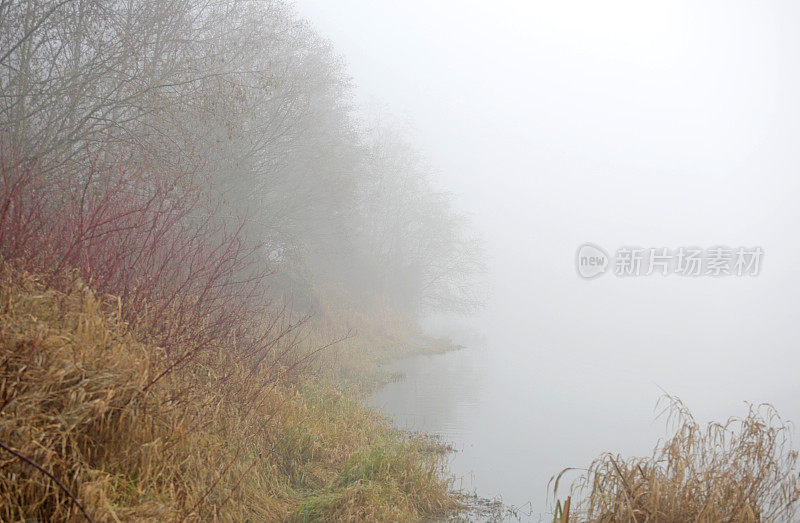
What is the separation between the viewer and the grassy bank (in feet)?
8.23

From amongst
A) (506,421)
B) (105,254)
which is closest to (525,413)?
(506,421)

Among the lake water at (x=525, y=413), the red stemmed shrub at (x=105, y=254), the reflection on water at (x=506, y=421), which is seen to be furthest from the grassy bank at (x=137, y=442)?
the lake water at (x=525, y=413)

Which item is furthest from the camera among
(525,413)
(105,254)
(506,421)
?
(525,413)

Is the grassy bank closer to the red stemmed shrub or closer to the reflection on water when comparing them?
the red stemmed shrub

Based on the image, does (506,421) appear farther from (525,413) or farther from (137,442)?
(137,442)

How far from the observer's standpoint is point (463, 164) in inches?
3760

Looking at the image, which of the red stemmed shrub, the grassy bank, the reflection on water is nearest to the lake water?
the reflection on water

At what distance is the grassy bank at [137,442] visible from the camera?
8.23 ft

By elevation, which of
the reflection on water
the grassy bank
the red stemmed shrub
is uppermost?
the reflection on water

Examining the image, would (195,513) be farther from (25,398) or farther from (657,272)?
(657,272)

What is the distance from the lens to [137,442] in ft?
10.0

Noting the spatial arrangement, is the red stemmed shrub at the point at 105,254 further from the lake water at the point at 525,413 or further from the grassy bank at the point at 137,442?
the lake water at the point at 525,413

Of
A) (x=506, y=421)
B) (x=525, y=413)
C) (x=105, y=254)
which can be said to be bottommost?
(x=105, y=254)

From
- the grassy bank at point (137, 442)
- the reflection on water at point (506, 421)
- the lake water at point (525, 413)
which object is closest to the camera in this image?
the grassy bank at point (137, 442)
